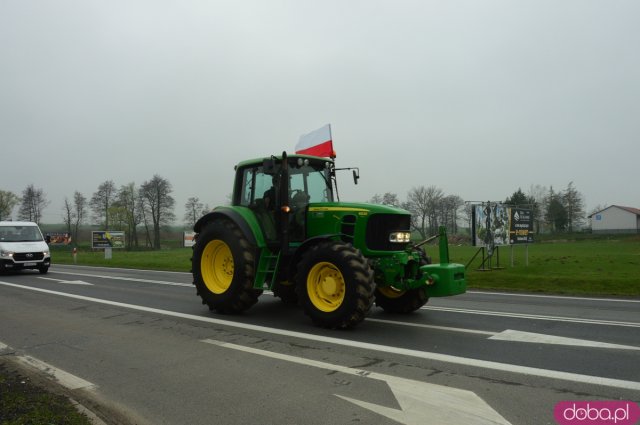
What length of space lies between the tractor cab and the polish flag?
6.52 ft

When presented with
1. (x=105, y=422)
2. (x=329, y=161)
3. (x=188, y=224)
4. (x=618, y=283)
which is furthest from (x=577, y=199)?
(x=105, y=422)

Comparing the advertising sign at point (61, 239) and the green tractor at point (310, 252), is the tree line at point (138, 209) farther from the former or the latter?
the green tractor at point (310, 252)

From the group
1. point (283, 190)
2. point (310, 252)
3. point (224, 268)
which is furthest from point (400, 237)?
point (224, 268)

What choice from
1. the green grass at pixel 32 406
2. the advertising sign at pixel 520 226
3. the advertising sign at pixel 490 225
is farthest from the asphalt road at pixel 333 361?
the advertising sign at pixel 520 226

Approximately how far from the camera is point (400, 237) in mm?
7586

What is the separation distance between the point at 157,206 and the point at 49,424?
233 feet

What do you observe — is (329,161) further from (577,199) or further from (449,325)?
(577,199)

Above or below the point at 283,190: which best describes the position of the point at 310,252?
below

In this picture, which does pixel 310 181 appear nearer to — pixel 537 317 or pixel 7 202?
pixel 537 317

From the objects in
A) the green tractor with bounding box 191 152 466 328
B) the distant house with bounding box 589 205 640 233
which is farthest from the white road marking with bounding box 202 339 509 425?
the distant house with bounding box 589 205 640 233

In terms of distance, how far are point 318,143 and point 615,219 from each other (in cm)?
9889

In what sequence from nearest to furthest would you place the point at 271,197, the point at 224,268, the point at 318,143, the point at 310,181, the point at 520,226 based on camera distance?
the point at 271,197 → the point at 310,181 → the point at 224,268 → the point at 318,143 → the point at 520,226

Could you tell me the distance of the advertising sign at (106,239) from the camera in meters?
58.8

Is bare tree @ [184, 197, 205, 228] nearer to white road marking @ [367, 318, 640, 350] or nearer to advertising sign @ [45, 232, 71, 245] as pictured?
advertising sign @ [45, 232, 71, 245]
